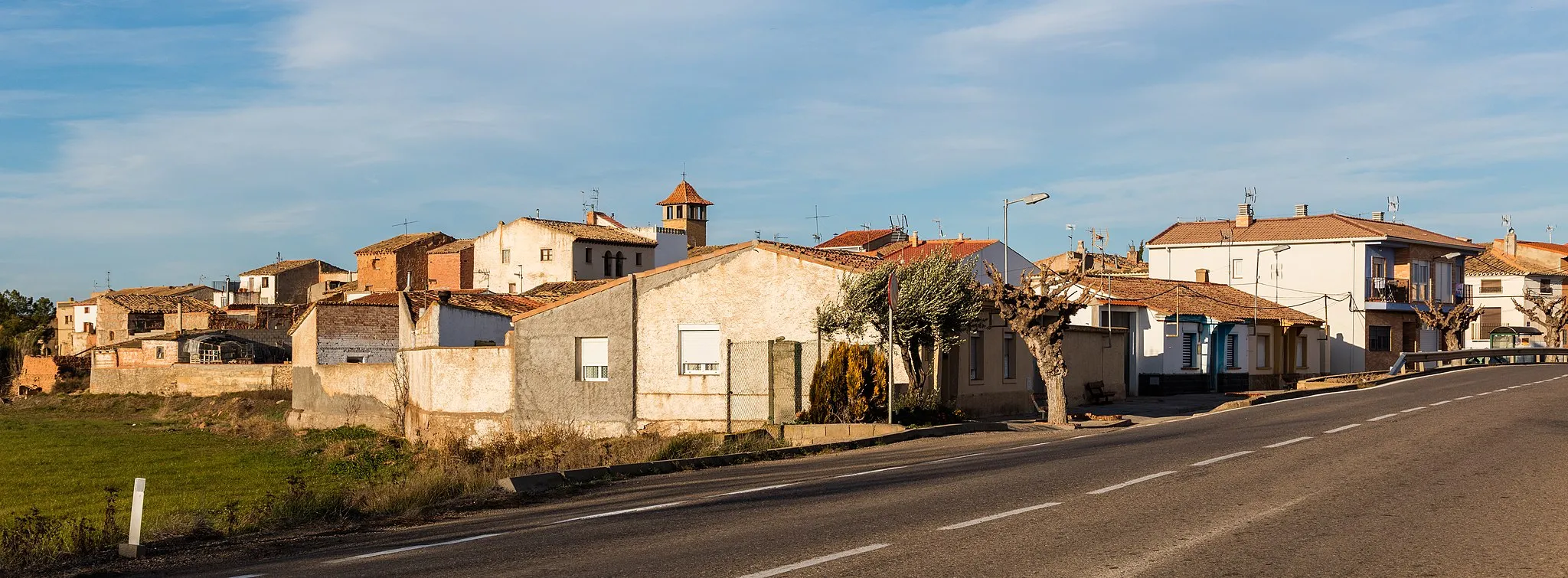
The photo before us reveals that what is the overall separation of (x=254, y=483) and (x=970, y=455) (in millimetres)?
20637

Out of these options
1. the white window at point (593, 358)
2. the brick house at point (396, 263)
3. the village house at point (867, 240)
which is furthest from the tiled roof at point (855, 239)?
the white window at point (593, 358)

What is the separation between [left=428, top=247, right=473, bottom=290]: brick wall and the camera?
276ft

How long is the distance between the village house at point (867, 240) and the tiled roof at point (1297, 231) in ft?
78.2

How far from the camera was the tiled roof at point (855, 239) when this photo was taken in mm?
88938

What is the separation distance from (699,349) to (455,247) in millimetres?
60346

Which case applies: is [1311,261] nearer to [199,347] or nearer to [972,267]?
[972,267]

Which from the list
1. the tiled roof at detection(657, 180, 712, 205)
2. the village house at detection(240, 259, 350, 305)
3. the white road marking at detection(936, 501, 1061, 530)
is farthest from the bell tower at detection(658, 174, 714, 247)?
the white road marking at detection(936, 501, 1061, 530)

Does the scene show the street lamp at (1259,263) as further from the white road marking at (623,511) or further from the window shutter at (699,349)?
the white road marking at (623,511)

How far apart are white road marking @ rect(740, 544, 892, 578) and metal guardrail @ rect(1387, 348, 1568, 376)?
4089 cm

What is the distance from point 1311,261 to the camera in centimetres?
6141

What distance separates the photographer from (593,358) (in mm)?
30375

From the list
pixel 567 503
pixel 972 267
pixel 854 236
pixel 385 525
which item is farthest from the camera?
pixel 854 236

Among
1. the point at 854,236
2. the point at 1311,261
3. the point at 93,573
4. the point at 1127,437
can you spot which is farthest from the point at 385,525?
the point at 854,236

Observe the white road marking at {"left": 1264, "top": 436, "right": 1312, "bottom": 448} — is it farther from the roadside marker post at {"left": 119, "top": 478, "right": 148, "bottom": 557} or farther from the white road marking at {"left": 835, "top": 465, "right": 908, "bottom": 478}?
the roadside marker post at {"left": 119, "top": 478, "right": 148, "bottom": 557}
